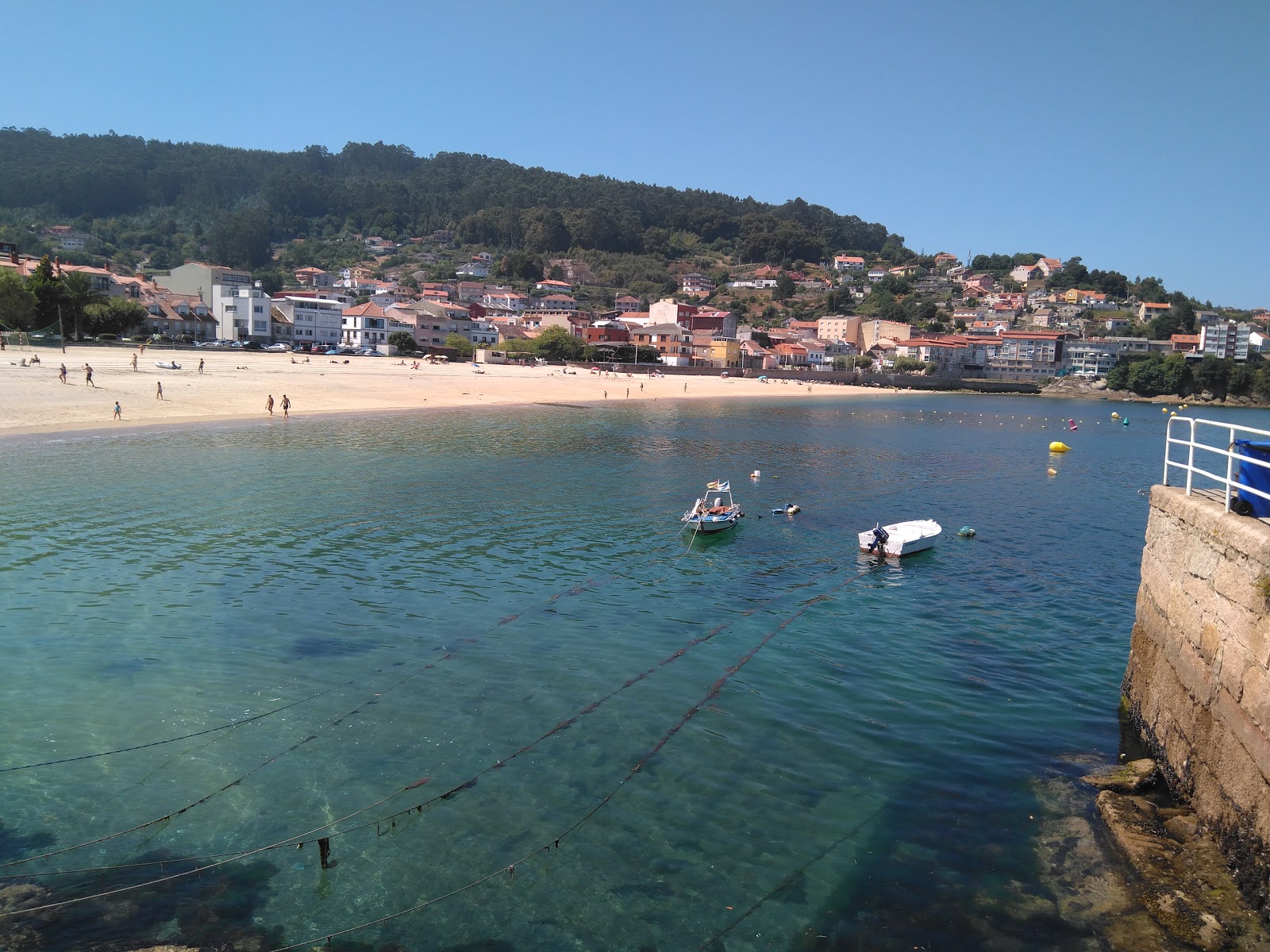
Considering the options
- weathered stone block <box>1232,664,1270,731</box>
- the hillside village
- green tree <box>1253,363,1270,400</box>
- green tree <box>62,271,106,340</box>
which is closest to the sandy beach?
green tree <box>62,271,106,340</box>

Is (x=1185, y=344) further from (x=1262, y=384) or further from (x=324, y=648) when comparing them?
(x=324, y=648)

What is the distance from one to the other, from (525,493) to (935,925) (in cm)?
2212

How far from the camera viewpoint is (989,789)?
9844 mm

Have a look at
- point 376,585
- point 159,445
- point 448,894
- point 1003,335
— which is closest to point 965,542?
point 376,585

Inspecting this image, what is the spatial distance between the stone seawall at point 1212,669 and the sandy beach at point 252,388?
Answer: 43.1 metres

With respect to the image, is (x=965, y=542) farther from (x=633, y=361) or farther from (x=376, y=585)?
(x=633, y=361)

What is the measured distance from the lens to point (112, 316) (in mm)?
81375

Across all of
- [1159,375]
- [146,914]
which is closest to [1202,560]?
[146,914]

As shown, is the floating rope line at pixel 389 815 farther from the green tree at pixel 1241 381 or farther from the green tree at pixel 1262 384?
the green tree at pixel 1262 384

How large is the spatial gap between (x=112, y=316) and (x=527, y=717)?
8929 cm

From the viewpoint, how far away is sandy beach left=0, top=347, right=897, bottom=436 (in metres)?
42.1

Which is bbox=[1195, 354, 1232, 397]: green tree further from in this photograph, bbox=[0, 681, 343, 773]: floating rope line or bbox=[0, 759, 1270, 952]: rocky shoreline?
bbox=[0, 681, 343, 773]: floating rope line

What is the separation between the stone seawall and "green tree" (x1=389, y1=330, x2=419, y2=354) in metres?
104

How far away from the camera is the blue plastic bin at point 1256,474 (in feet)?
29.7
